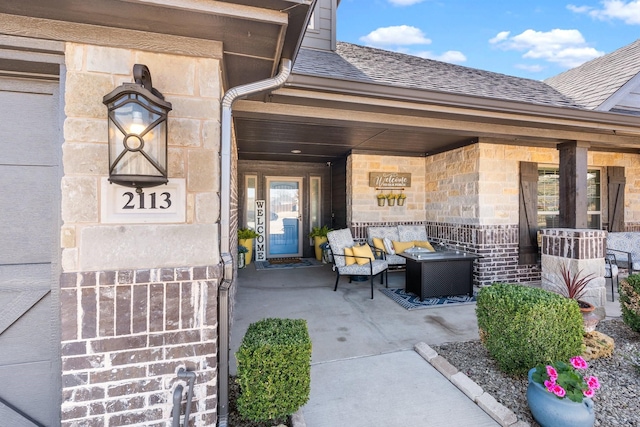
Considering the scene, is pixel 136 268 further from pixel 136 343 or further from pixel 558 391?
pixel 558 391

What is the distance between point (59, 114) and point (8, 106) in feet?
1.25

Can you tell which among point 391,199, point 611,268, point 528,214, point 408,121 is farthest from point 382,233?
point 611,268

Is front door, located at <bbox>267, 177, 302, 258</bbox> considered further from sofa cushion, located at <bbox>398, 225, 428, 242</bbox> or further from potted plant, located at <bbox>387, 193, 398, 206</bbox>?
sofa cushion, located at <bbox>398, 225, 428, 242</bbox>

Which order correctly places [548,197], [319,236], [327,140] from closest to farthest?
[327,140], [548,197], [319,236]

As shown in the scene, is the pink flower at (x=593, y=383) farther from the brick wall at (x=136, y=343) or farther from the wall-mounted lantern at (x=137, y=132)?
the wall-mounted lantern at (x=137, y=132)

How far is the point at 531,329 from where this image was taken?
7.00 feet

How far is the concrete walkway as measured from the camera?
194 cm

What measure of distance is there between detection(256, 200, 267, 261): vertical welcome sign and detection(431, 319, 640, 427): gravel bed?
5164mm

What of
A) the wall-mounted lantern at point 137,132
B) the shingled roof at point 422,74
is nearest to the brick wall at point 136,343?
the wall-mounted lantern at point 137,132

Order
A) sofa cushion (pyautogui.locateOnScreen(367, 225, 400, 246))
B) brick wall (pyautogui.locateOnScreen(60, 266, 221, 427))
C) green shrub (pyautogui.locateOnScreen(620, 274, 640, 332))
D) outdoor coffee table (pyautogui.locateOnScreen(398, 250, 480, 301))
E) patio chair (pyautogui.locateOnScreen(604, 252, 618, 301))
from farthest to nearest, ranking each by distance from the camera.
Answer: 1. sofa cushion (pyautogui.locateOnScreen(367, 225, 400, 246))
2. patio chair (pyautogui.locateOnScreen(604, 252, 618, 301))
3. outdoor coffee table (pyautogui.locateOnScreen(398, 250, 480, 301))
4. green shrub (pyautogui.locateOnScreen(620, 274, 640, 332))
5. brick wall (pyautogui.locateOnScreen(60, 266, 221, 427))

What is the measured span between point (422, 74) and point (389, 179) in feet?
7.64

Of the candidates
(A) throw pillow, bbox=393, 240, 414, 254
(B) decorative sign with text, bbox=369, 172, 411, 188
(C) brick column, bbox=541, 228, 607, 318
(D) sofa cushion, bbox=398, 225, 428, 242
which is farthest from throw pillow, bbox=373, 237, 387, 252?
(C) brick column, bbox=541, 228, 607, 318

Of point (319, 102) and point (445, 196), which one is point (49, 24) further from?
point (445, 196)

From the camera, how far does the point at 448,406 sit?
2.01 m
